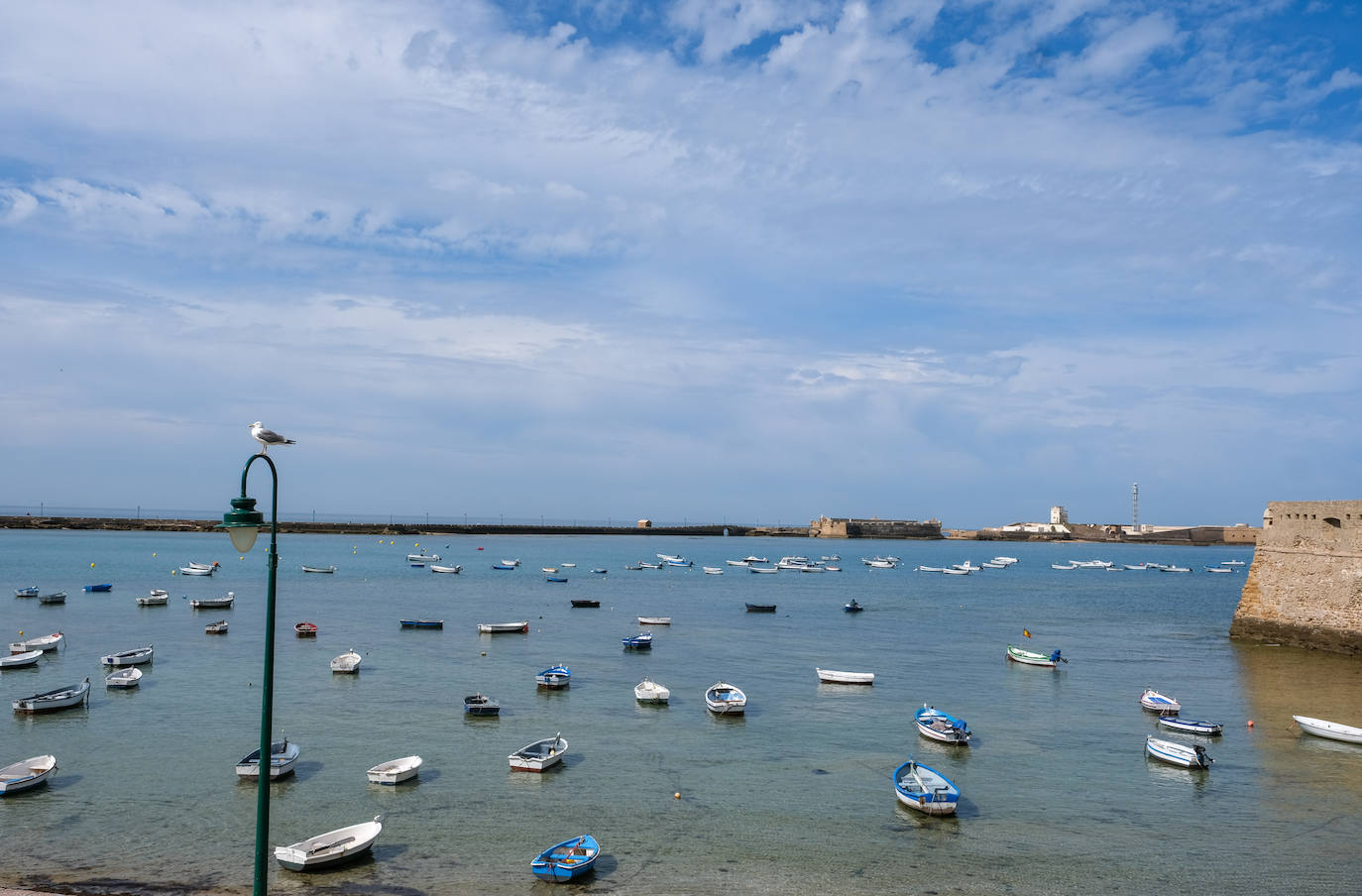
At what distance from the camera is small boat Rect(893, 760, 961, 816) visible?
23844 millimetres

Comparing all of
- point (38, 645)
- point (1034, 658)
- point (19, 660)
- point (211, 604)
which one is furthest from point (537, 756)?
point (211, 604)

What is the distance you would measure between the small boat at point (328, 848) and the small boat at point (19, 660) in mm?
29455

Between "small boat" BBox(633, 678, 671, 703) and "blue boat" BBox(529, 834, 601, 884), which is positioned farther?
"small boat" BBox(633, 678, 671, 703)

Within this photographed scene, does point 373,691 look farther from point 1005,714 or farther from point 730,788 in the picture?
point 1005,714

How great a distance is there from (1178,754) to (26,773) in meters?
→ 33.0

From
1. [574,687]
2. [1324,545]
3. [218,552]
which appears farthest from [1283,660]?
[218,552]

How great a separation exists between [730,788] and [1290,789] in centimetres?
1623

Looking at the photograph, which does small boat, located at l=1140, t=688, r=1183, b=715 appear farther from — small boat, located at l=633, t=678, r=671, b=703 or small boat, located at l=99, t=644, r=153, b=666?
small boat, located at l=99, t=644, r=153, b=666

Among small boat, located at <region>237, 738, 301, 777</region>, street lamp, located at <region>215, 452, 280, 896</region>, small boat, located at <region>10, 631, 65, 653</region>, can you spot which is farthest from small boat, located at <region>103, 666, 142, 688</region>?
street lamp, located at <region>215, 452, 280, 896</region>

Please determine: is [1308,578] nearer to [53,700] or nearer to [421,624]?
[421,624]

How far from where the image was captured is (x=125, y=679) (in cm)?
3809

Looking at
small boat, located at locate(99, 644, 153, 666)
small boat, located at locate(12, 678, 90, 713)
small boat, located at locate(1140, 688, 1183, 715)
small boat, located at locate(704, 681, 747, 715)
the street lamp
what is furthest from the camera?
small boat, located at locate(99, 644, 153, 666)

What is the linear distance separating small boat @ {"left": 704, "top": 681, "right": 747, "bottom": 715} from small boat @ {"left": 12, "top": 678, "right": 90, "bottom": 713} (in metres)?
23.4

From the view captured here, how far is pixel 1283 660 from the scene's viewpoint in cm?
4869
